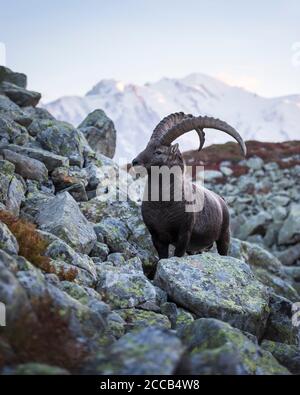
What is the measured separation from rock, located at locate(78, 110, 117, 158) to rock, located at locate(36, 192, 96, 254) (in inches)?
457

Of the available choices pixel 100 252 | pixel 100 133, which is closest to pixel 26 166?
pixel 100 252

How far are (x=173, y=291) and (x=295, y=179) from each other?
3834cm

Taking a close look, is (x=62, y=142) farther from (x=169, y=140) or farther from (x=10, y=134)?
(x=169, y=140)

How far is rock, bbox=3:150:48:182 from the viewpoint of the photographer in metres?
14.5

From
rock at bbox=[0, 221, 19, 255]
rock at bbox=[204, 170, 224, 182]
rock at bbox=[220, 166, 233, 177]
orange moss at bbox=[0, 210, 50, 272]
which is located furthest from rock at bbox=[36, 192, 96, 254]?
rock at bbox=[220, 166, 233, 177]

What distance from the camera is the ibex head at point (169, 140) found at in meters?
12.4

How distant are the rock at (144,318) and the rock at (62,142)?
31.4 feet

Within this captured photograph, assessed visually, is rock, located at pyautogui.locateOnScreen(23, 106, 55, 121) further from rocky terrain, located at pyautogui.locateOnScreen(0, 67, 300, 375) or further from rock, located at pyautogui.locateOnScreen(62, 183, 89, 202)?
rock, located at pyautogui.locateOnScreen(62, 183, 89, 202)

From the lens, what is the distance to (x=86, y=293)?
314 inches

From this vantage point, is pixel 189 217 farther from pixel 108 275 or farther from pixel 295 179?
pixel 295 179

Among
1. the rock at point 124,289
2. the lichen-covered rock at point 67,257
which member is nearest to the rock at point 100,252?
the rock at point 124,289

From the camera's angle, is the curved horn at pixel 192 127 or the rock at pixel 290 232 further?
the rock at pixel 290 232

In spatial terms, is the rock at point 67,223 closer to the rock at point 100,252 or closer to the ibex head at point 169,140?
the rock at point 100,252
